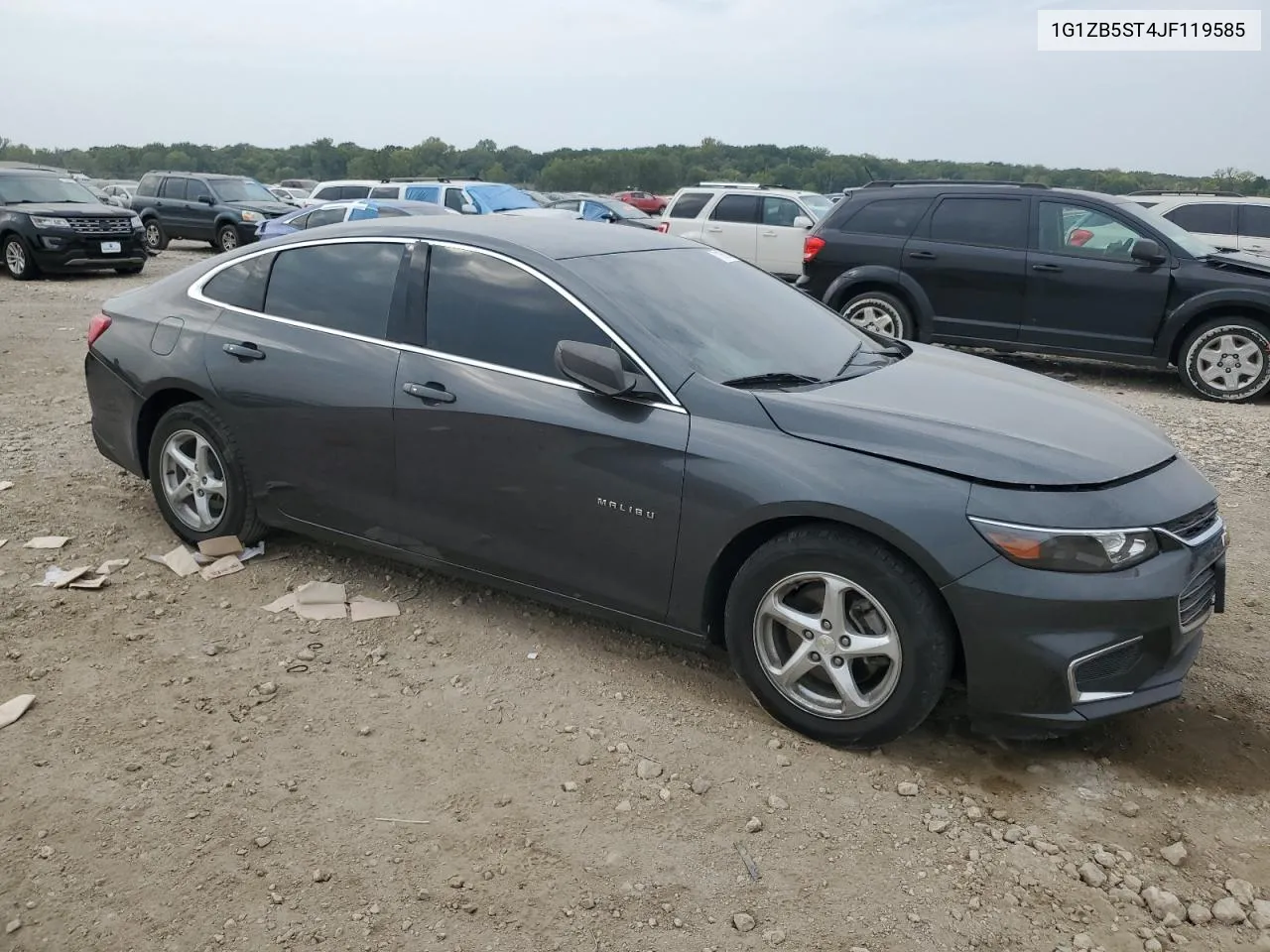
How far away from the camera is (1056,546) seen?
3027 mm

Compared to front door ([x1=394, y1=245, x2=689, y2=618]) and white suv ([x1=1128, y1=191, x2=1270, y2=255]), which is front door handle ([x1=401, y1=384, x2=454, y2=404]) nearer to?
front door ([x1=394, y1=245, x2=689, y2=618])

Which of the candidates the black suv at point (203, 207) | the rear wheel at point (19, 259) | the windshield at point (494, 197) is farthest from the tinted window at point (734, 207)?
the rear wheel at point (19, 259)

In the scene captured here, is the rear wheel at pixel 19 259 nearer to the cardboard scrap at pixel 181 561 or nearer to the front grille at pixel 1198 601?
the cardboard scrap at pixel 181 561

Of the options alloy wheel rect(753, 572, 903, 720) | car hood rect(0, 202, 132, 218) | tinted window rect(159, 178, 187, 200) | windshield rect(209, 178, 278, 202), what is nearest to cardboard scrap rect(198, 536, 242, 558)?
alloy wheel rect(753, 572, 903, 720)

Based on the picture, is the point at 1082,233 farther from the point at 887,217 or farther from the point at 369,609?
the point at 369,609

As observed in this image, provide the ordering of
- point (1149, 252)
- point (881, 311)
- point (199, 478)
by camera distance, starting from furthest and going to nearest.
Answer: point (881, 311) < point (1149, 252) < point (199, 478)

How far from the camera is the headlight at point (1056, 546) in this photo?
3025mm

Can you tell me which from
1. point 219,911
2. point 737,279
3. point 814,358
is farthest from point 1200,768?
point 219,911

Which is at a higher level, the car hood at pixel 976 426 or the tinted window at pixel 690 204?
the tinted window at pixel 690 204

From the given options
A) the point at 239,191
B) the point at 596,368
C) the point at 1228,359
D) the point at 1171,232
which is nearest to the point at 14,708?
the point at 596,368

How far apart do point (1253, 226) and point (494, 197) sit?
1290 cm

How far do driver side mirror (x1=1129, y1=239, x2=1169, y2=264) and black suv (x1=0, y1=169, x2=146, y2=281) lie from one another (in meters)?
14.5

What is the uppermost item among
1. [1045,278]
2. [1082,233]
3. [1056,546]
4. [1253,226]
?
[1253,226]

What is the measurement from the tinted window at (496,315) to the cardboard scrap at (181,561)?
1.71 metres
